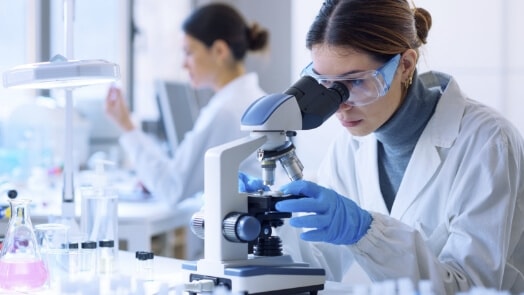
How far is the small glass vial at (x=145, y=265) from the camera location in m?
1.76

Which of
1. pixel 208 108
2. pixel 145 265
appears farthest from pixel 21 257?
pixel 208 108

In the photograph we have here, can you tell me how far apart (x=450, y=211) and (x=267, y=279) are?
51 centimetres

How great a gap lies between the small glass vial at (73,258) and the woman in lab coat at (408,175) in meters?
0.50

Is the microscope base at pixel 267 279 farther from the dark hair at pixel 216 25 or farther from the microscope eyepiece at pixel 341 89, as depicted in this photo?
the dark hair at pixel 216 25

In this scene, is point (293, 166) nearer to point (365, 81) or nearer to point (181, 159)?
point (365, 81)

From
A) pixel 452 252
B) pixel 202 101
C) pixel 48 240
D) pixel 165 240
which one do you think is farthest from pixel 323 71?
pixel 202 101

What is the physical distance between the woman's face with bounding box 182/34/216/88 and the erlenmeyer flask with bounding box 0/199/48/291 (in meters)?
1.79

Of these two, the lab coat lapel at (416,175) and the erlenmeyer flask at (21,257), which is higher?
the lab coat lapel at (416,175)

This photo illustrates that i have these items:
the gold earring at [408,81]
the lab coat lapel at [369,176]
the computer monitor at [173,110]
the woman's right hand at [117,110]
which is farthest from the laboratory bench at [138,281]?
the computer monitor at [173,110]

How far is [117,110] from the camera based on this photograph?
327cm

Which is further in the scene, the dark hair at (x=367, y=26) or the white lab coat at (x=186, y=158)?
the white lab coat at (x=186, y=158)

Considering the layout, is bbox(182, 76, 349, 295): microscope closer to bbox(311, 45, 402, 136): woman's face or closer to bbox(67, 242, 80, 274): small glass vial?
bbox(311, 45, 402, 136): woman's face

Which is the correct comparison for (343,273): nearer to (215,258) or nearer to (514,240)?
(514,240)

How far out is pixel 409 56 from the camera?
183 cm
